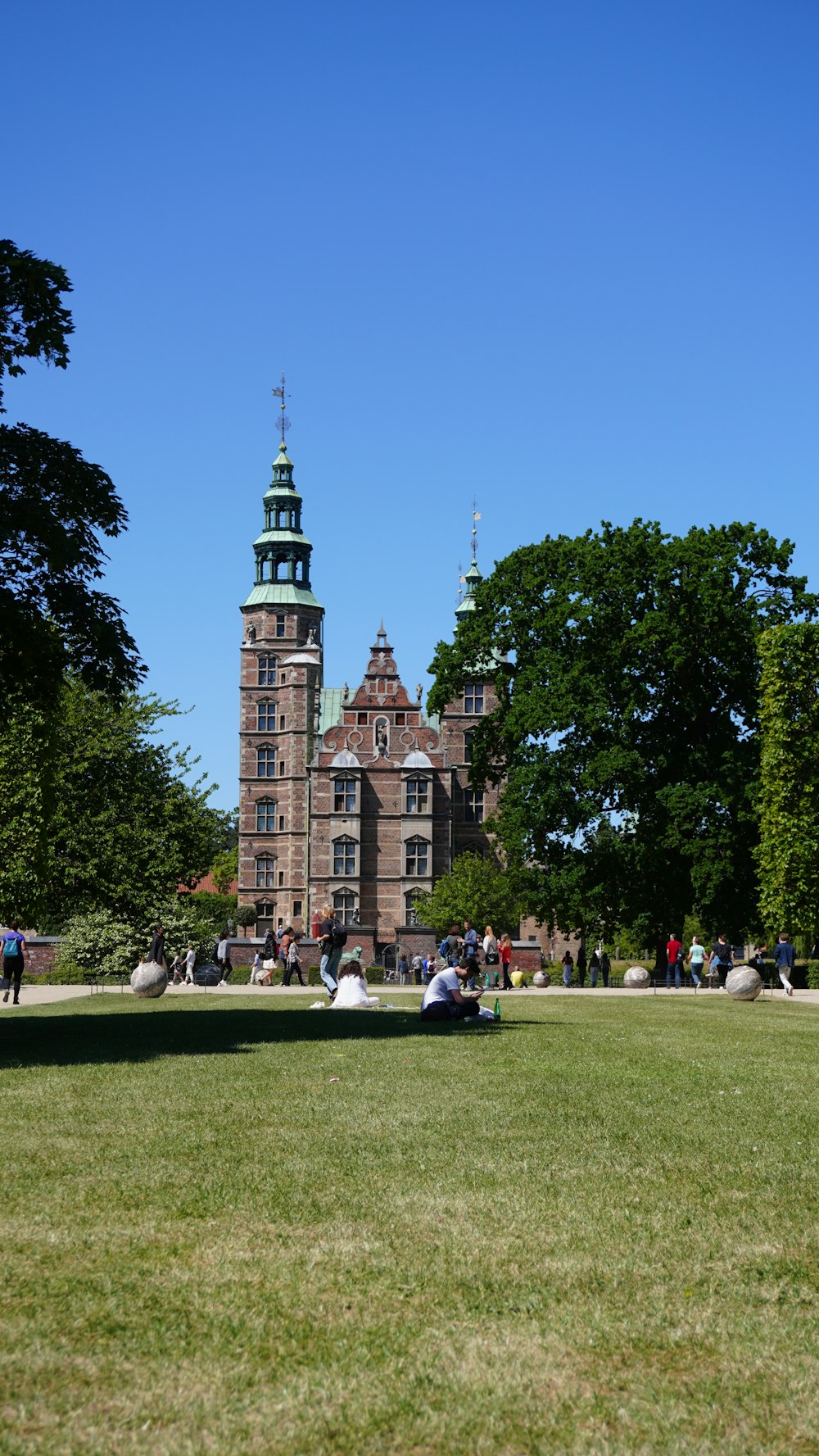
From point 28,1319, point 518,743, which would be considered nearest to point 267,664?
point 518,743

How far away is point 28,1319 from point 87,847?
4988 cm

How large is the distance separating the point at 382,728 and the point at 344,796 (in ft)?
15.6

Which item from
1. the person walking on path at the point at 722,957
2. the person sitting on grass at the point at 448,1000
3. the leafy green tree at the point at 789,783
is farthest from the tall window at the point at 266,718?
the person sitting on grass at the point at 448,1000

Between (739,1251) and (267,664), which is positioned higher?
(267,664)

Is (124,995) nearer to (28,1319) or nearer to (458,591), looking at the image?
(28,1319)

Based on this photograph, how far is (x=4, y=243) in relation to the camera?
20.2 metres

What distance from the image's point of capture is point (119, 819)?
5634cm

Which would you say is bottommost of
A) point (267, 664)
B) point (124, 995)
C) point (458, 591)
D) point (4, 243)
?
point (124, 995)

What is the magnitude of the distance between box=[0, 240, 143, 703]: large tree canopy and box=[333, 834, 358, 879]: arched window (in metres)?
64.1

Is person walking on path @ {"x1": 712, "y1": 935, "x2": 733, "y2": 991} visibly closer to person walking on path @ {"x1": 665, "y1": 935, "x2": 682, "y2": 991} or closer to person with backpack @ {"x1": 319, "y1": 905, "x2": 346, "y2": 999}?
person walking on path @ {"x1": 665, "y1": 935, "x2": 682, "y2": 991}

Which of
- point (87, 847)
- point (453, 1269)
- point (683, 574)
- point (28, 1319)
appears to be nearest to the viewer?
point (28, 1319)

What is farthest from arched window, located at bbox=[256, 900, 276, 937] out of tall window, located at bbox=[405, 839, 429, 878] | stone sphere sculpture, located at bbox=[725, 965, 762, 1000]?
stone sphere sculpture, located at bbox=[725, 965, 762, 1000]

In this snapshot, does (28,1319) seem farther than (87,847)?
No

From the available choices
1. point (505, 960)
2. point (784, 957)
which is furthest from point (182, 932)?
point (784, 957)
